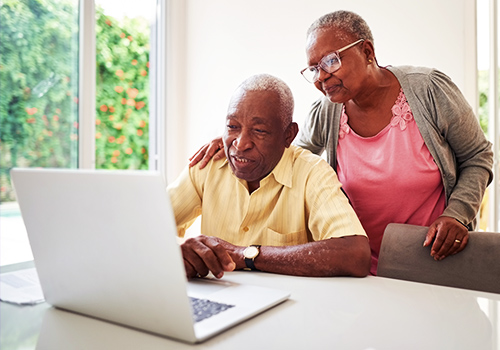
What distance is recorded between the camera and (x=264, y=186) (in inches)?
62.6

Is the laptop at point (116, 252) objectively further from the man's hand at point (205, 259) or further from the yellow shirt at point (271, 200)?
the yellow shirt at point (271, 200)

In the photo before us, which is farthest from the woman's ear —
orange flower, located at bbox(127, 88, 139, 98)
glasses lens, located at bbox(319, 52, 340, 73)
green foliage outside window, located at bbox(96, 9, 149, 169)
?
orange flower, located at bbox(127, 88, 139, 98)

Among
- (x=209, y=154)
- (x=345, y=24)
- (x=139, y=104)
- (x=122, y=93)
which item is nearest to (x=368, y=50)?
(x=345, y=24)

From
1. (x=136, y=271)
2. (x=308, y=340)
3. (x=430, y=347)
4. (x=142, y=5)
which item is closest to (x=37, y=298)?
(x=136, y=271)

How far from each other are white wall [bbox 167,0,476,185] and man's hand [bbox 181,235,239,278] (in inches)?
85.3

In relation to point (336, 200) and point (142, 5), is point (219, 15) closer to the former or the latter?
point (142, 5)

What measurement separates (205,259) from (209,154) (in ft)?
2.17

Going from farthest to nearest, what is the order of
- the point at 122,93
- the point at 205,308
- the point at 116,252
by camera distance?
the point at 122,93 < the point at 205,308 < the point at 116,252

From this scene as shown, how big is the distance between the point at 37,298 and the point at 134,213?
0.44 m

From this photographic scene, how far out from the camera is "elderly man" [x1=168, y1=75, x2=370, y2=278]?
1503 millimetres

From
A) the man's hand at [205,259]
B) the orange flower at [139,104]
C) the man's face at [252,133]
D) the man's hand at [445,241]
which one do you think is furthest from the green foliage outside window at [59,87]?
the man's hand at [445,241]

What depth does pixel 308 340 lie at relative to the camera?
77cm

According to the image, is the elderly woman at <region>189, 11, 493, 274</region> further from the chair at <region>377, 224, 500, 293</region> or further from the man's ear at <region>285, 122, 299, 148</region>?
the chair at <region>377, 224, 500, 293</region>

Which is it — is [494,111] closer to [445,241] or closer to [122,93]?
[445,241]
